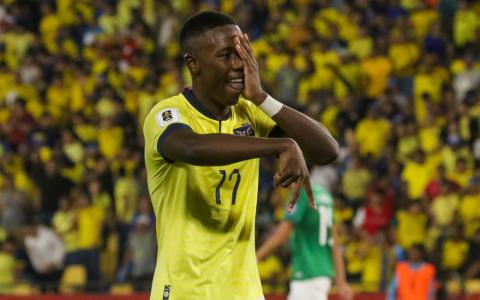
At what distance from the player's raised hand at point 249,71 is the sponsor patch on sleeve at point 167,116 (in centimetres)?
30

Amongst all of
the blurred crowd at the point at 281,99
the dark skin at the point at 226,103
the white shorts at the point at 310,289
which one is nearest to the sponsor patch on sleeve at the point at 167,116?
the dark skin at the point at 226,103

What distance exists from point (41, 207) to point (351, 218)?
4194mm

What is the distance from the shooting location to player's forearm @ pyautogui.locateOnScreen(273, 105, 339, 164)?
Answer: 4617 mm

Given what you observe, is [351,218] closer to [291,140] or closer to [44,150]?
[44,150]

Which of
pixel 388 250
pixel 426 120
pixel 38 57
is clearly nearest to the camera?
pixel 388 250

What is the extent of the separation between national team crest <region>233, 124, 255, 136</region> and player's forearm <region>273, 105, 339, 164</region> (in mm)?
262

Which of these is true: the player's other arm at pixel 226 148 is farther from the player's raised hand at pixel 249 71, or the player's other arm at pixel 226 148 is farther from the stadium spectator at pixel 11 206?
the stadium spectator at pixel 11 206

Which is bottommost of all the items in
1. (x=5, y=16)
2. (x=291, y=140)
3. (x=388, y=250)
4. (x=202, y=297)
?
(x=388, y=250)

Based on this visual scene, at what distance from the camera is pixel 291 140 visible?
4.29m

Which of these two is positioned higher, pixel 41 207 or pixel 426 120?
pixel 426 120

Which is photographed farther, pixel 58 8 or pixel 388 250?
pixel 58 8

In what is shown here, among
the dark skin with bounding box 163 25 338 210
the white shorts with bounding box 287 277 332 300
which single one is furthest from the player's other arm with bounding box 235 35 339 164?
the white shorts with bounding box 287 277 332 300

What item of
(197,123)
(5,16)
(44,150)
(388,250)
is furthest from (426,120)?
(197,123)

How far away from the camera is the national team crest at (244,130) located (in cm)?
488
